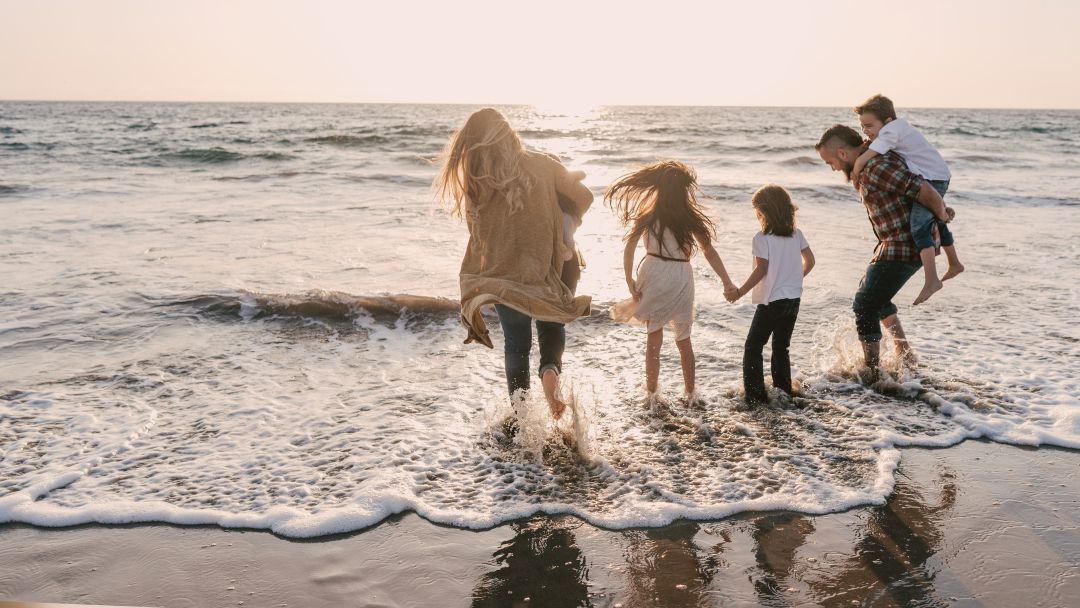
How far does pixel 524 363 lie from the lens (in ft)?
13.8

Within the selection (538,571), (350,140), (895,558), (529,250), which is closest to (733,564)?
(895,558)

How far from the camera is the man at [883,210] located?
4.56 meters

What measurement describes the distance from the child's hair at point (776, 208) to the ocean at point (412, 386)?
1.21 meters

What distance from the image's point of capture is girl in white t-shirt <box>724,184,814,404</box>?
4.52 metres

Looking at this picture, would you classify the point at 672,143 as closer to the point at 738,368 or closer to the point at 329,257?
the point at 329,257

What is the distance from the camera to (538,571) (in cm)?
300

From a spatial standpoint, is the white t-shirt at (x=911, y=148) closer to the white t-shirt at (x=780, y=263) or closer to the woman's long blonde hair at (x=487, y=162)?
the white t-shirt at (x=780, y=263)

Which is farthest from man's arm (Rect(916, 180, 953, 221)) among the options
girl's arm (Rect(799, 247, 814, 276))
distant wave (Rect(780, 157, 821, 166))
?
distant wave (Rect(780, 157, 821, 166))

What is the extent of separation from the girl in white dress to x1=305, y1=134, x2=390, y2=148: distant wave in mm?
26416

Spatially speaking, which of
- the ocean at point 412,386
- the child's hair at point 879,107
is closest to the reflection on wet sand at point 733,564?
the ocean at point 412,386

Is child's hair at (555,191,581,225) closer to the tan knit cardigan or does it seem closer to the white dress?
the tan knit cardigan

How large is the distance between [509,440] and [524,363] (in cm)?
49

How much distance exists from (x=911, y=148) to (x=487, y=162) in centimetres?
278

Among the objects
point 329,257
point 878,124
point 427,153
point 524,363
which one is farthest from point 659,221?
point 427,153
